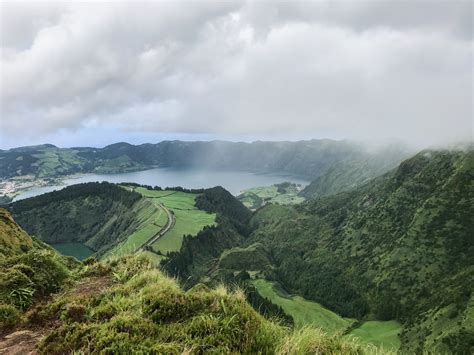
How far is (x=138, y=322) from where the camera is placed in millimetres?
8445

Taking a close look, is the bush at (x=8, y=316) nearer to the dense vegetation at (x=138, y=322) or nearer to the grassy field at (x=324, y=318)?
the dense vegetation at (x=138, y=322)

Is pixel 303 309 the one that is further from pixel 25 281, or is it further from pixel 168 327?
pixel 168 327

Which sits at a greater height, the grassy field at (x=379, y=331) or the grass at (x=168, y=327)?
the grass at (x=168, y=327)

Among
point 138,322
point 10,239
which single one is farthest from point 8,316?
point 10,239

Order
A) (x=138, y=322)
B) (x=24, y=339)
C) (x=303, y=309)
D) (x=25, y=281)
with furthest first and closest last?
1. (x=303, y=309)
2. (x=25, y=281)
3. (x=24, y=339)
4. (x=138, y=322)

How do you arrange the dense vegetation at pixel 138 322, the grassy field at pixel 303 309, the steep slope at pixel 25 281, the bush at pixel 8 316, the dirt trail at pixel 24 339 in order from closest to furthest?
the dense vegetation at pixel 138 322
the dirt trail at pixel 24 339
the bush at pixel 8 316
the steep slope at pixel 25 281
the grassy field at pixel 303 309

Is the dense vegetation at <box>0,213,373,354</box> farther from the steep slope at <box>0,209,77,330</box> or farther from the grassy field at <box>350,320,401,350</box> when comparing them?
the grassy field at <box>350,320,401,350</box>

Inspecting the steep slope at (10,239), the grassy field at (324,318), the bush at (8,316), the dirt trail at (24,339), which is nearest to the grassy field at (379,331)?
the grassy field at (324,318)

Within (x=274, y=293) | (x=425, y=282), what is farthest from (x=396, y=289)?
(x=274, y=293)

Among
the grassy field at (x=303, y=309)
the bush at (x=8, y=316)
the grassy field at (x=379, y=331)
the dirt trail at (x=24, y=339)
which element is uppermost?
the bush at (x=8, y=316)

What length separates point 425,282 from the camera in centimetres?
18112

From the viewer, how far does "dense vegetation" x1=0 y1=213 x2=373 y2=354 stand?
7.81m

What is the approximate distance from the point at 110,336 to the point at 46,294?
573 cm

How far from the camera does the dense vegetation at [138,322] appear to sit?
7.81 metres
